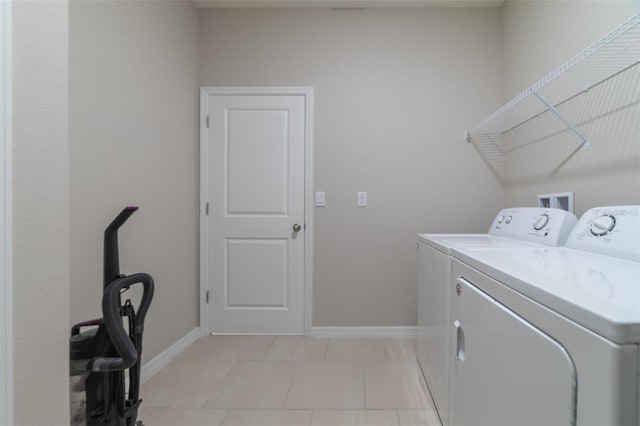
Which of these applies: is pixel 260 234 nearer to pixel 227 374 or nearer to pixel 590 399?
pixel 227 374

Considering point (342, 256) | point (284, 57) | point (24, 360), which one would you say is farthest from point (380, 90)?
point (24, 360)

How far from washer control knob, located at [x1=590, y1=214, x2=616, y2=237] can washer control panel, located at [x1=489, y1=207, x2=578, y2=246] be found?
0.60ft

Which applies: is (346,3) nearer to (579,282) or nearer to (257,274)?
(257,274)

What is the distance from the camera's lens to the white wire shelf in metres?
1.20

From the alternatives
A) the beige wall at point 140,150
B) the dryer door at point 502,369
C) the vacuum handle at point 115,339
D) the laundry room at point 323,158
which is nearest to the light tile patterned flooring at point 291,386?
the laundry room at point 323,158

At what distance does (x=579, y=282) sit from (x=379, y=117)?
6.68 feet

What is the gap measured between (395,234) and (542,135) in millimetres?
1169

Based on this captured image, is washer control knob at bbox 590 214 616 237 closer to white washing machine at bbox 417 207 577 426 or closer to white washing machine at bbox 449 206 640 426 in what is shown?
white washing machine at bbox 449 206 640 426

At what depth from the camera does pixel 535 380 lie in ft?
2.18

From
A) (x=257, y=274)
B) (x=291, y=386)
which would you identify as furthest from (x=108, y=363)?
(x=257, y=274)

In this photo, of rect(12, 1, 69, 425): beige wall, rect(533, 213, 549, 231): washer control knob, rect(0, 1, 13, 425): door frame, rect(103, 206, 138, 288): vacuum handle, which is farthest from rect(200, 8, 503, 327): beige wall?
rect(0, 1, 13, 425): door frame

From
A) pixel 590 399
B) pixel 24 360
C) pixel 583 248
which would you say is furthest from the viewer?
pixel 583 248

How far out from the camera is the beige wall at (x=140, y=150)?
1390 millimetres

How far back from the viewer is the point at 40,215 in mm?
702
